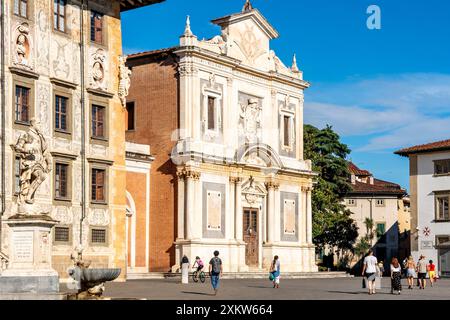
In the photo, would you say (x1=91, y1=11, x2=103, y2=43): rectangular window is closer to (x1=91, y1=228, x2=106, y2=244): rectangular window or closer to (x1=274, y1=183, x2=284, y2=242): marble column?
(x1=91, y1=228, x2=106, y2=244): rectangular window

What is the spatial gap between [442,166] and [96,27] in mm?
34247

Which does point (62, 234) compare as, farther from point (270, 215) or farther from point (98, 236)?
point (270, 215)

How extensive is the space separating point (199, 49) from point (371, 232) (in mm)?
40289

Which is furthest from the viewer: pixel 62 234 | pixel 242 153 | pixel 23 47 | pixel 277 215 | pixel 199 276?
pixel 277 215

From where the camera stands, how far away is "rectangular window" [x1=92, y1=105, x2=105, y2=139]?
3947 centimetres

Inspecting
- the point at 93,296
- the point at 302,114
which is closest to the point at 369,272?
the point at 93,296

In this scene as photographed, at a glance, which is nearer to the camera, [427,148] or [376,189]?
[427,148]

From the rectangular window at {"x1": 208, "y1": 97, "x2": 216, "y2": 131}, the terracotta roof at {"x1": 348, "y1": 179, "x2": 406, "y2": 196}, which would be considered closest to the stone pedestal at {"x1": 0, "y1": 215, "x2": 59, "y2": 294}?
the rectangular window at {"x1": 208, "y1": 97, "x2": 216, "y2": 131}

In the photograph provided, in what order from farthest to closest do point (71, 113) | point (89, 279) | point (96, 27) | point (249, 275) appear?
point (249, 275), point (96, 27), point (71, 113), point (89, 279)

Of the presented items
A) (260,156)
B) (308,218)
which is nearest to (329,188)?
(308,218)

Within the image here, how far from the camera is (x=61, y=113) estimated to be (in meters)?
37.7

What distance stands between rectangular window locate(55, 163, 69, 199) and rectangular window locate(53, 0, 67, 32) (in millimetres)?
5867
